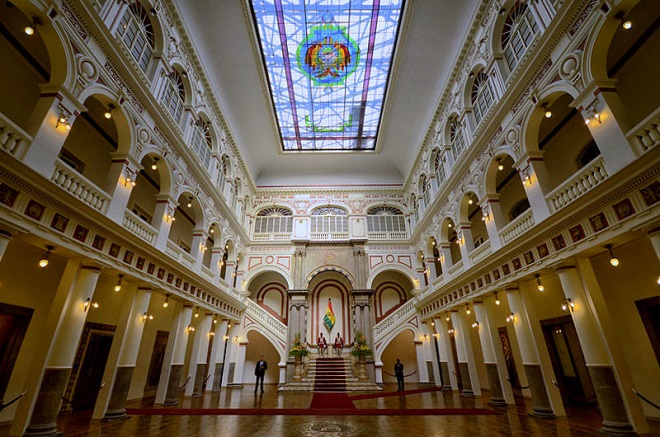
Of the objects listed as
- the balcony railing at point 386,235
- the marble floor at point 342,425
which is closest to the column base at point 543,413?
the marble floor at point 342,425

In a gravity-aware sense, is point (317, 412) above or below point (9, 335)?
below

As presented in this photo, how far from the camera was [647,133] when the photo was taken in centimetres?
507

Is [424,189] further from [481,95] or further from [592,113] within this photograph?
[592,113]

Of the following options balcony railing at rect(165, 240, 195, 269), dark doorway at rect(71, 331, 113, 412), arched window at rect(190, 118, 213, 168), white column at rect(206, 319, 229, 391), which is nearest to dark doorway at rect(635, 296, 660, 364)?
balcony railing at rect(165, 240, 195, 269)

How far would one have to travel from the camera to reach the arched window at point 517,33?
8.03m

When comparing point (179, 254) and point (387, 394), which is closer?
point (179, 254)

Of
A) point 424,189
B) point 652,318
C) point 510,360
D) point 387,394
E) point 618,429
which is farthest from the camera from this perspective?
point 424,189

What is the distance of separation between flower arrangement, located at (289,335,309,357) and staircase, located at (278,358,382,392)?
0.64 metres

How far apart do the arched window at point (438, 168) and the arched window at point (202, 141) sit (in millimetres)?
10269

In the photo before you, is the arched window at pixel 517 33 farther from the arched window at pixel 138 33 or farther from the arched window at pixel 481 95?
the arched window at pixel 138 33

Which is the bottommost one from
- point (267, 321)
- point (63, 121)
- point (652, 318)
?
point (652, 318)

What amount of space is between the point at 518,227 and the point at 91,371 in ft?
43.5

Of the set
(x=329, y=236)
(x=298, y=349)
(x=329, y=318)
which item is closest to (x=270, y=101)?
(x=329, y=236)

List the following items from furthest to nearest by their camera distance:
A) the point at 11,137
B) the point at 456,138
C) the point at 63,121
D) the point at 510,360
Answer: the point at 456,138
the point at 510,360
the point at 63,121
the point at 11,137
